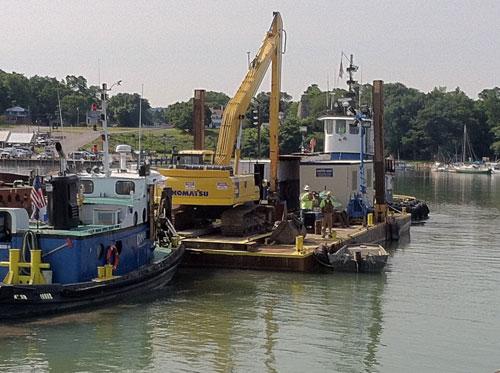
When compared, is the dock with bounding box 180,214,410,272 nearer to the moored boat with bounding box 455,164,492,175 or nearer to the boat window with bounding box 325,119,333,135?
the boat window with bounding box 325,119,333,135

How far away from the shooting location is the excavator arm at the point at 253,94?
2539 centimetres

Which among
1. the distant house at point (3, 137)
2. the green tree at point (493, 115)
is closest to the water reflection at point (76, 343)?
the distant house at point (3, 137)

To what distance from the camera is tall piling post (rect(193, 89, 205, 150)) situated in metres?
32.1

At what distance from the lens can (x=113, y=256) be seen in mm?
17594

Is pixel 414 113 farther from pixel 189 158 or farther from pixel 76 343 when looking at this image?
pixel 76 343

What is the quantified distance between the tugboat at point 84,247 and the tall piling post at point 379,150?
11.4 m

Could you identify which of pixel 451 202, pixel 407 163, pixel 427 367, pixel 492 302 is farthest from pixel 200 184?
pixel 407 163

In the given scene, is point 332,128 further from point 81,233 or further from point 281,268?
point 81,233

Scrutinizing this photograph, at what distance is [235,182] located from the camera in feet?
75.5

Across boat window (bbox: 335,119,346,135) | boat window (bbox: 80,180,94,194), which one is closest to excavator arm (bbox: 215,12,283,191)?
boat window (bbox: 80,180,94,194)

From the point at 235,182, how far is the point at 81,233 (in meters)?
7.10

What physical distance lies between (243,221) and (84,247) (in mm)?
7577

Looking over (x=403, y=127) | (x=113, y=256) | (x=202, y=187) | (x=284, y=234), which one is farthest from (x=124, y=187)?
(x=403, y=127)

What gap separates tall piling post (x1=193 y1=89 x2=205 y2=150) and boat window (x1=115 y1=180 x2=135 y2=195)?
12893mm
